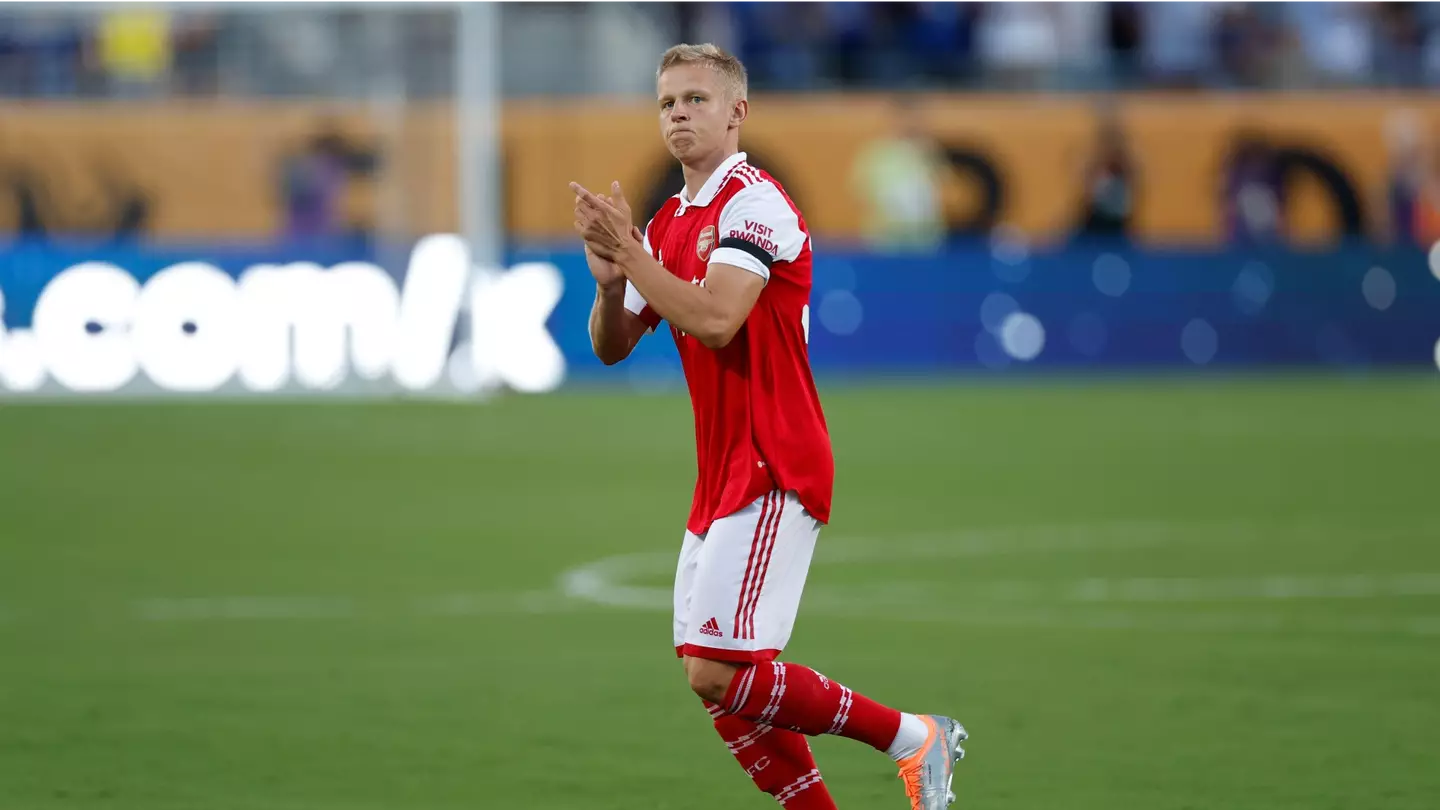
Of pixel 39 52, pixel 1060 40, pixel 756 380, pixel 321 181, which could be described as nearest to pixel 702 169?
pixel 756 380

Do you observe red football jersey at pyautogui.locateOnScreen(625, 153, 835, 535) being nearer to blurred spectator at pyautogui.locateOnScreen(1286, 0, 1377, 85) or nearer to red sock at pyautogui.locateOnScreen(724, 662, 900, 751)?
red sock at pyautogui.locateOnScreen(724, 662, 900, 751)

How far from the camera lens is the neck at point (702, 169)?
19.5 ft

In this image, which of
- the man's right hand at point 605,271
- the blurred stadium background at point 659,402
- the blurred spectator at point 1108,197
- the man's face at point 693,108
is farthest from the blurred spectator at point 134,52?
the man's face at point 693,108

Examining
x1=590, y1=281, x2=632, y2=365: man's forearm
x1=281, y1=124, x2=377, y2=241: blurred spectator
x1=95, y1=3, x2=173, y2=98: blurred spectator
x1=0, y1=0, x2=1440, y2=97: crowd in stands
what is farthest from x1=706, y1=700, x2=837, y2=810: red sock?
x1=0, y1=0, x2=1440, y2=97: crowd in stands

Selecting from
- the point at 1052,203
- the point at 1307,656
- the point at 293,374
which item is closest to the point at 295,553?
the point at 1307,656

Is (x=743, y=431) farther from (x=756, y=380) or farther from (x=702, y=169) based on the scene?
(x=702, y=169)

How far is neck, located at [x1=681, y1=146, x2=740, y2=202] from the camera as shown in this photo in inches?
234

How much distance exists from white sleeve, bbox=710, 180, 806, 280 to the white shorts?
2.02 feet

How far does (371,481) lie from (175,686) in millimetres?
7342

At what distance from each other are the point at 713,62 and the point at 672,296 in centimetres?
68

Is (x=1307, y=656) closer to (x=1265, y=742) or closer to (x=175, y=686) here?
(x=1265, y=742)

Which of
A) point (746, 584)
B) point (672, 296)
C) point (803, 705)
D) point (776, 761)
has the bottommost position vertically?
point (776, 761)

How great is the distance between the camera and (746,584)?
5832mm

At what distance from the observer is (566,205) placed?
2847 centimetres
